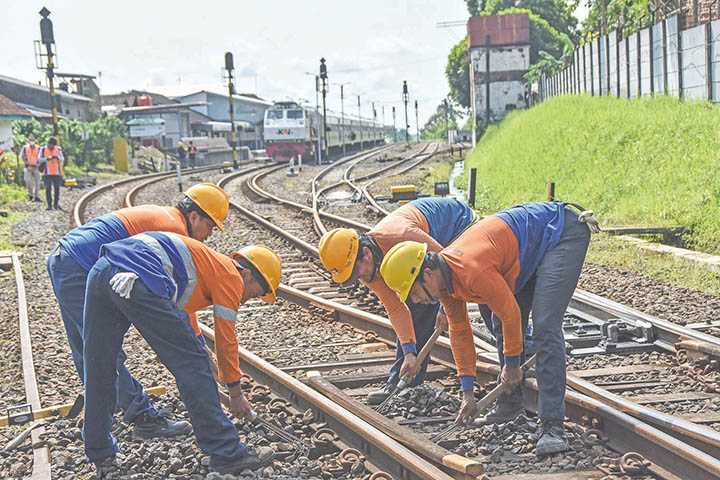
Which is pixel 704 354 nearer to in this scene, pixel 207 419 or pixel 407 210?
pixel 407 210

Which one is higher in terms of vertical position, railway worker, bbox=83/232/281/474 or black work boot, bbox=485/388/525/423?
railway worker, bbox=83/232/281/474

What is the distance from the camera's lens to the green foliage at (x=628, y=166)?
43.2 feet

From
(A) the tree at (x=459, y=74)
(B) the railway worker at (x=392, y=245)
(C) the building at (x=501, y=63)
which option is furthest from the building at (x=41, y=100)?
(B) the railway worker at (x=392, y=245)

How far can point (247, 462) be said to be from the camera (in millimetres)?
4875

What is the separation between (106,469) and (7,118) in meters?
37.0

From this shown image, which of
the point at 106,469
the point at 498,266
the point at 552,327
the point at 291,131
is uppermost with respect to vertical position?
the point at 291,131

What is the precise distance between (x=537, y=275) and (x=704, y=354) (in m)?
2.01

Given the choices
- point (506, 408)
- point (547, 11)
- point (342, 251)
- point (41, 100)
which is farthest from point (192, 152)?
point (506, 408)

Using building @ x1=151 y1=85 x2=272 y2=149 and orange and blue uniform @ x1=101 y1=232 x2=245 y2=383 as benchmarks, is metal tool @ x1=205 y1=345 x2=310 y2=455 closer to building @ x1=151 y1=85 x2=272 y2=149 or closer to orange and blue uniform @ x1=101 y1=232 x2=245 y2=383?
orange and blue uniform @ x1=101 y1=232 x2=245 y2=383

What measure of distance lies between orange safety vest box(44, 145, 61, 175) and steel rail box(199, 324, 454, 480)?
1524 centimetres

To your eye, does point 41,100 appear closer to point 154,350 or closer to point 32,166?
point 32,166

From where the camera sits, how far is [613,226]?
13.7 metres

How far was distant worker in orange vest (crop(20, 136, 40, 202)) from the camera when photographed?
22.1 m

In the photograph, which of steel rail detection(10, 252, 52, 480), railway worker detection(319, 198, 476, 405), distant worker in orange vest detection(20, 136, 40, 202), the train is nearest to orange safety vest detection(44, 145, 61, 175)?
distant worker in orange vest detection(20, 136, 40, 202)
